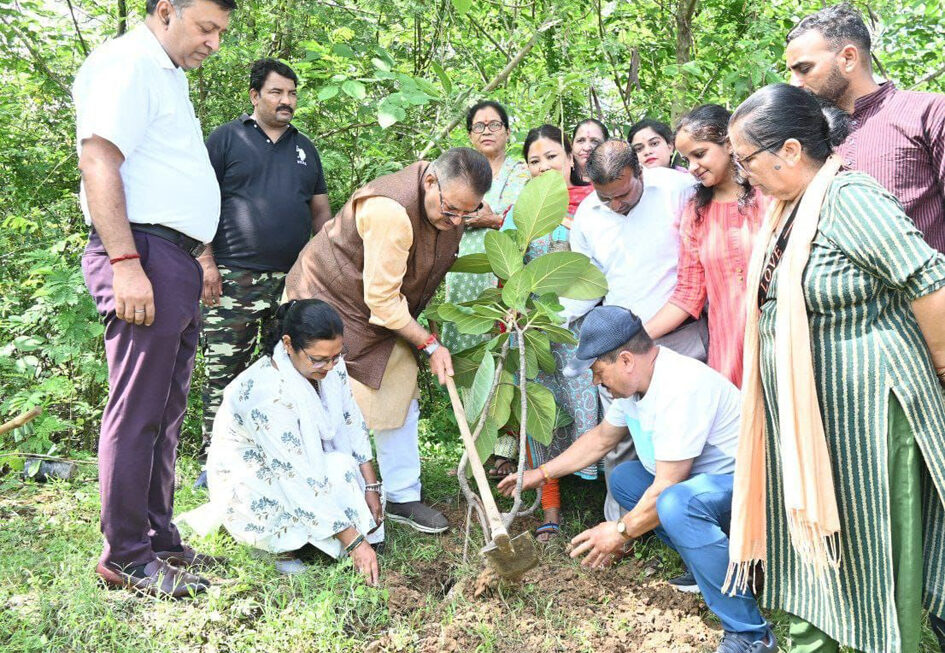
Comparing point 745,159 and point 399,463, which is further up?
point 745,159

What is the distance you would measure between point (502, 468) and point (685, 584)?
3.81ft

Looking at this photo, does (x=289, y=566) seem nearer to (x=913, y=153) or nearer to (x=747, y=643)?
(x=747, y=643)

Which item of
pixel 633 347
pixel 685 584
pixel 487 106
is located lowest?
pixel 685 584

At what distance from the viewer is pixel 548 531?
10.9 feet

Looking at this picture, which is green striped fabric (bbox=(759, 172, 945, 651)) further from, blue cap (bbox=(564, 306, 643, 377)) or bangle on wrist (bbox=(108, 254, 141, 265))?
bangle on wrist (bbox=(108, 254, 141, 265))

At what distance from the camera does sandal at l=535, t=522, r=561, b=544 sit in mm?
3307

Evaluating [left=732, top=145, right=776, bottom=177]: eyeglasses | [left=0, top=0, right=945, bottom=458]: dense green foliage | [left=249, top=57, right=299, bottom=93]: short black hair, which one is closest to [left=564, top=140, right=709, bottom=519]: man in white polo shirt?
[left=0, top=0, right=945, bottom=458]: dense green foliage

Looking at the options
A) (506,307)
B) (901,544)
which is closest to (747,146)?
(901,544)

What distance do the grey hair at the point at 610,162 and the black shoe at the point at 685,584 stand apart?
4.99ft

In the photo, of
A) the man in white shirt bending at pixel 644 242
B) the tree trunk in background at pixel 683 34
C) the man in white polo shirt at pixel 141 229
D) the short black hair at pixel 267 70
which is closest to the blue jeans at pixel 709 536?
the man in white shirt bending at pixel 644 242

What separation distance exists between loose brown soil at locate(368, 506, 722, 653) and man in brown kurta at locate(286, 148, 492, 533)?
0.57 metres

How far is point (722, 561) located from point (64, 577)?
2.18 metres

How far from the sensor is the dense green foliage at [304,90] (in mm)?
3934

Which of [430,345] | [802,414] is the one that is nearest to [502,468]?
[430,345]
